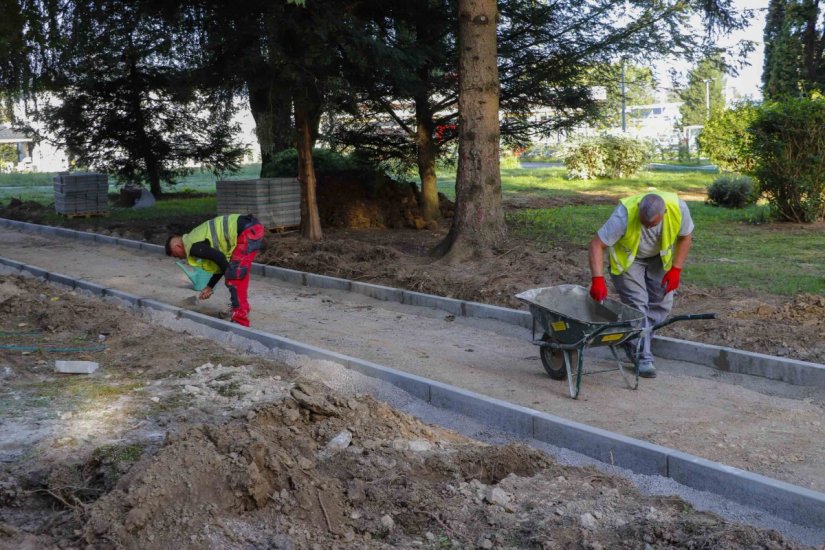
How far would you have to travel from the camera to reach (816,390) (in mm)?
6676

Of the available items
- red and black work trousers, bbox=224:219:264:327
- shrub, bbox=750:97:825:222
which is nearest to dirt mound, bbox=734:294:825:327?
red and black work trousers, bbox=224:219:264:327

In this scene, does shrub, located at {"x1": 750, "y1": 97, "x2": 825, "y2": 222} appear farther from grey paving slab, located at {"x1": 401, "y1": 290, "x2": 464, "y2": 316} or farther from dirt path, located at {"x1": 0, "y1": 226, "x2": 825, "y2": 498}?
dirt path, located at {"x1": 0, "y1": 226, "x2": 825, "y2": 498}

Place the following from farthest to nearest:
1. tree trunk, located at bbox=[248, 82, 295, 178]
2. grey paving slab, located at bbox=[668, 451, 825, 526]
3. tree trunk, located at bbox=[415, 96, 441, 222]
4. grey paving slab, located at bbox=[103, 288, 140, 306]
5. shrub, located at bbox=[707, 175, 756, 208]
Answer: shrub, located at bbox=[707, 175, 756, 208], tree trunk, located at bbox=[415, 96, 441, 222], tree trunk, located at bbox=[248, 82, 295, 178], grey paving slab, located at bbox=[103, 288, 140, 306], grey paving slab, located at bbox=[668, 451, 825, 526]

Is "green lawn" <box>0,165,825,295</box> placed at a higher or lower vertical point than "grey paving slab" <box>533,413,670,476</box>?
higher

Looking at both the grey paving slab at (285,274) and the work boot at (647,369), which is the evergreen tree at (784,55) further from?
the work boot at (647,369)

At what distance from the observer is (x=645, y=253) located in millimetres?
7129

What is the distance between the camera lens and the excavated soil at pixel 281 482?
4023mm

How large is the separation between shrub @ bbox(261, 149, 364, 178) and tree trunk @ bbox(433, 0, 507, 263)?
6341 mm

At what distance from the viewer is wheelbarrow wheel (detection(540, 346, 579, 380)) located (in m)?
→ 7.05

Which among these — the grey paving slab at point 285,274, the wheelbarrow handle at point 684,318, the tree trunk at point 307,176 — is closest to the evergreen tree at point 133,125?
the tree trunk at point 307,176

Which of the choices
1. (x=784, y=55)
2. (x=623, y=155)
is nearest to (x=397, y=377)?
(x=623, y=155)

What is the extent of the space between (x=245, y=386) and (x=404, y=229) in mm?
10538

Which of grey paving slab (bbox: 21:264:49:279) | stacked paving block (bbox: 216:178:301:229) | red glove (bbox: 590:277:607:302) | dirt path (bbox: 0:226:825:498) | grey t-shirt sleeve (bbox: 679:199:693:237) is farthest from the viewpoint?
stacked paving block (bbox: 216:178:301:229)

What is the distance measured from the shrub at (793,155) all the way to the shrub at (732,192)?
330 centimetres
